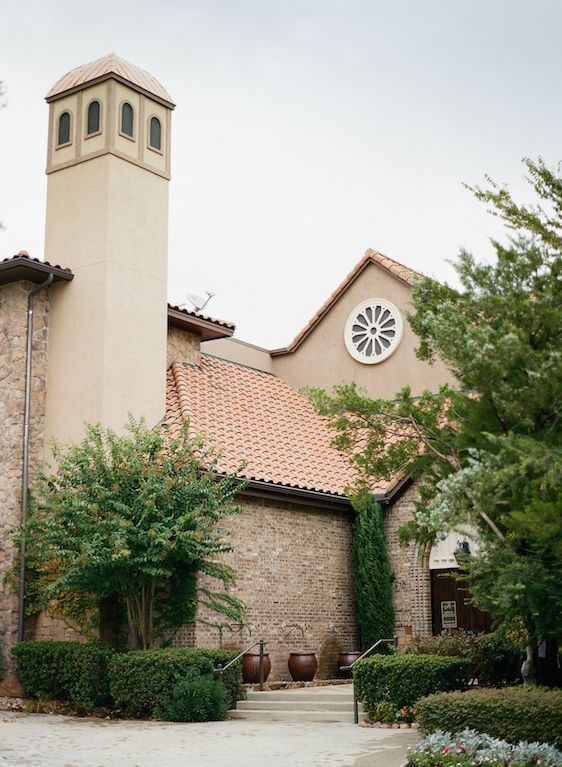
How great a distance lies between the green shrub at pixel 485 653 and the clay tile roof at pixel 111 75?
12081 mm

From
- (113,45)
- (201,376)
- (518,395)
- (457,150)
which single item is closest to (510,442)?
(518,395)

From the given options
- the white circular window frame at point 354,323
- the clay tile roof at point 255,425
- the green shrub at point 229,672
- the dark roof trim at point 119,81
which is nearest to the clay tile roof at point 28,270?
the clay tile roof at point 255,425

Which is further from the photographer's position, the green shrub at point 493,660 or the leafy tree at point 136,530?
the leafy tree at point 136,530

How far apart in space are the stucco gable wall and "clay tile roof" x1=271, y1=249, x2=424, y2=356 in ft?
0.35

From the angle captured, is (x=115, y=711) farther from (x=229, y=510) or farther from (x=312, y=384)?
(x=312, y=384)

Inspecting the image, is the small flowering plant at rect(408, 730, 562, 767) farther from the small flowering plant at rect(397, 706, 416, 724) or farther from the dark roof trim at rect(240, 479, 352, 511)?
the dark roof trim at rect(240, 479, 352, 511)

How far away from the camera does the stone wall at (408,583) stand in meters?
19.2

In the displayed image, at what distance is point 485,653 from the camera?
14148 mm

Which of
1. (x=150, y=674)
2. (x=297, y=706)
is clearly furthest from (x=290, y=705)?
(x=150, y=674)

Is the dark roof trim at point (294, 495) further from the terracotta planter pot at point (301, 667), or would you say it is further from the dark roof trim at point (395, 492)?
the terracotta planter pot at point (301, 667)

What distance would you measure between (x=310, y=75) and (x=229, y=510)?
6.85 meters

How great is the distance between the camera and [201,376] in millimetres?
21234

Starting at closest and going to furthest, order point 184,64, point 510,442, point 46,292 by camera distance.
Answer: point 510,442
point 184,64
point 46,292

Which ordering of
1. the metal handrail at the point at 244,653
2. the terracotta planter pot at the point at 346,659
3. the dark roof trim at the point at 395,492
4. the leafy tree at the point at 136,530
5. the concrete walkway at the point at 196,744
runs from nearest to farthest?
the concrete walkway at the point at 196,744, the metal handrail at the point at 244,653, the leafy tree at the point at 136,530, the terracotta planter pot at the point at 346,659, the dark roof trim at the point at 395,492
